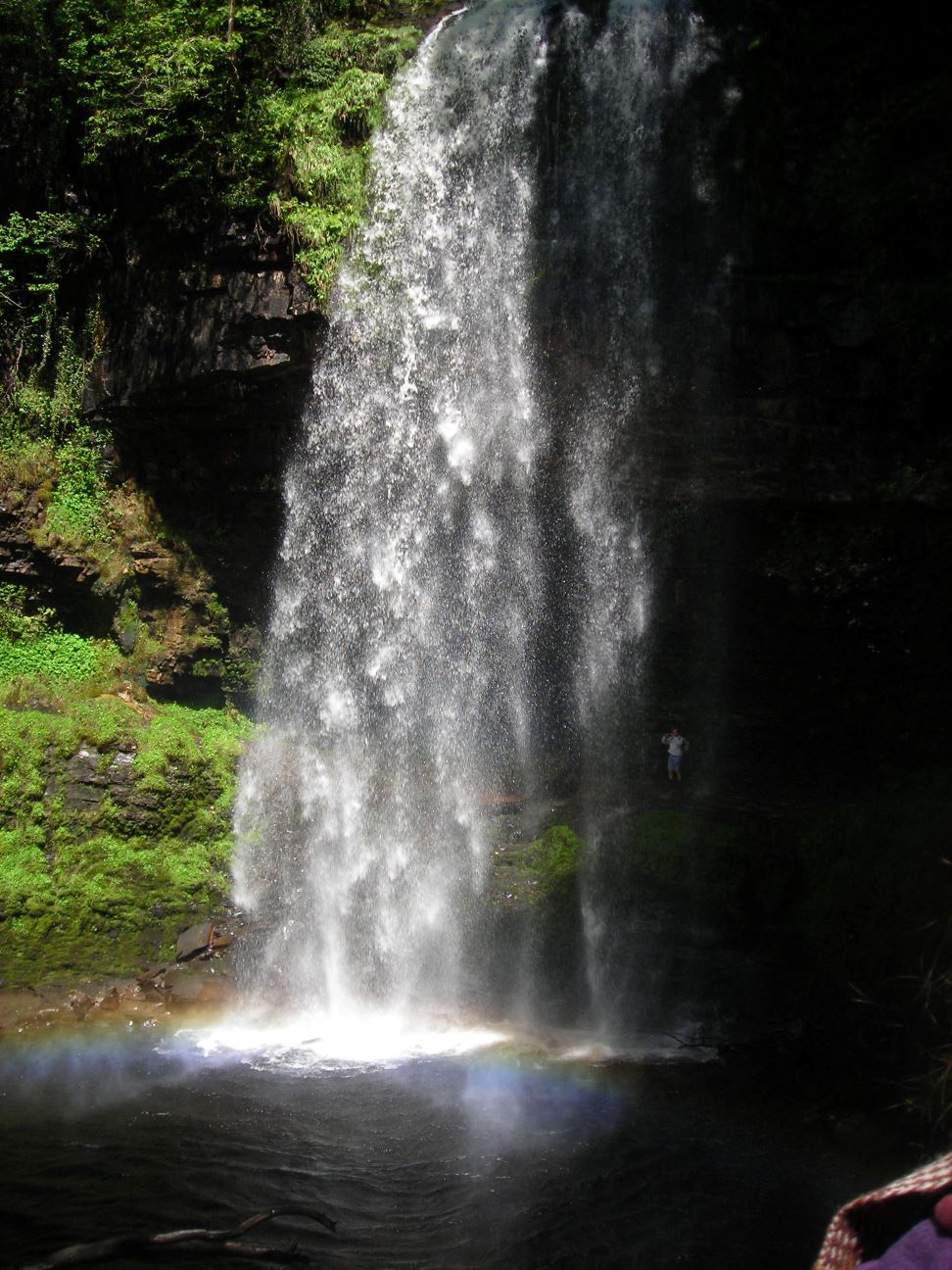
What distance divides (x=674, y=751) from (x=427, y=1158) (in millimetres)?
6930

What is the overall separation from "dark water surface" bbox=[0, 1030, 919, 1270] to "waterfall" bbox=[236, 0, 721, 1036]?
10.3 feet

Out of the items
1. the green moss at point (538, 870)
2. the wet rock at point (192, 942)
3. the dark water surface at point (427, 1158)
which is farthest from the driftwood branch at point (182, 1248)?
the green moss at point (538, 870)

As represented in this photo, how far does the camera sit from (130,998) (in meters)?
10.3

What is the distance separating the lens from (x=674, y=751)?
12.8 meters

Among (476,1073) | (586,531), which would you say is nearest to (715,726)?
(586,531)

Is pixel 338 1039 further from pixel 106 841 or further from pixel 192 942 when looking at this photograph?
Answer: pixel 106 841

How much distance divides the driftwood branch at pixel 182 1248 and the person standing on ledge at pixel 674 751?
8260 millimetres

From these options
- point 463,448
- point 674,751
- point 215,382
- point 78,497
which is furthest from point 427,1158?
point 78,497

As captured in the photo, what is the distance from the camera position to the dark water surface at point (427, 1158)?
5.86 m

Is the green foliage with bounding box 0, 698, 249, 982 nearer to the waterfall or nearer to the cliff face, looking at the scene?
the waterfall

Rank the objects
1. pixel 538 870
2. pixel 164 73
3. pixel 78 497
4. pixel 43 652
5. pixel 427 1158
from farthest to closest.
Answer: pixel 78 497
pixel 43 652
pixel 538 870
pixel 164 73
pixel 427 1158

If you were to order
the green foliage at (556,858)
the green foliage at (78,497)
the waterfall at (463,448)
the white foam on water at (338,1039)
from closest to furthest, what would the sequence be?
the white foam on water at (338,1039) → the green foliage at (556,858) → the waterfall at (463,448) → the green foliage at (78,497)

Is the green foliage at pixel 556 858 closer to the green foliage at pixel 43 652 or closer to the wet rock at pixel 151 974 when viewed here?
the wet rock at pixel 151 974

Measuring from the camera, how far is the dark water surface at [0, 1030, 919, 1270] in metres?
5.86
